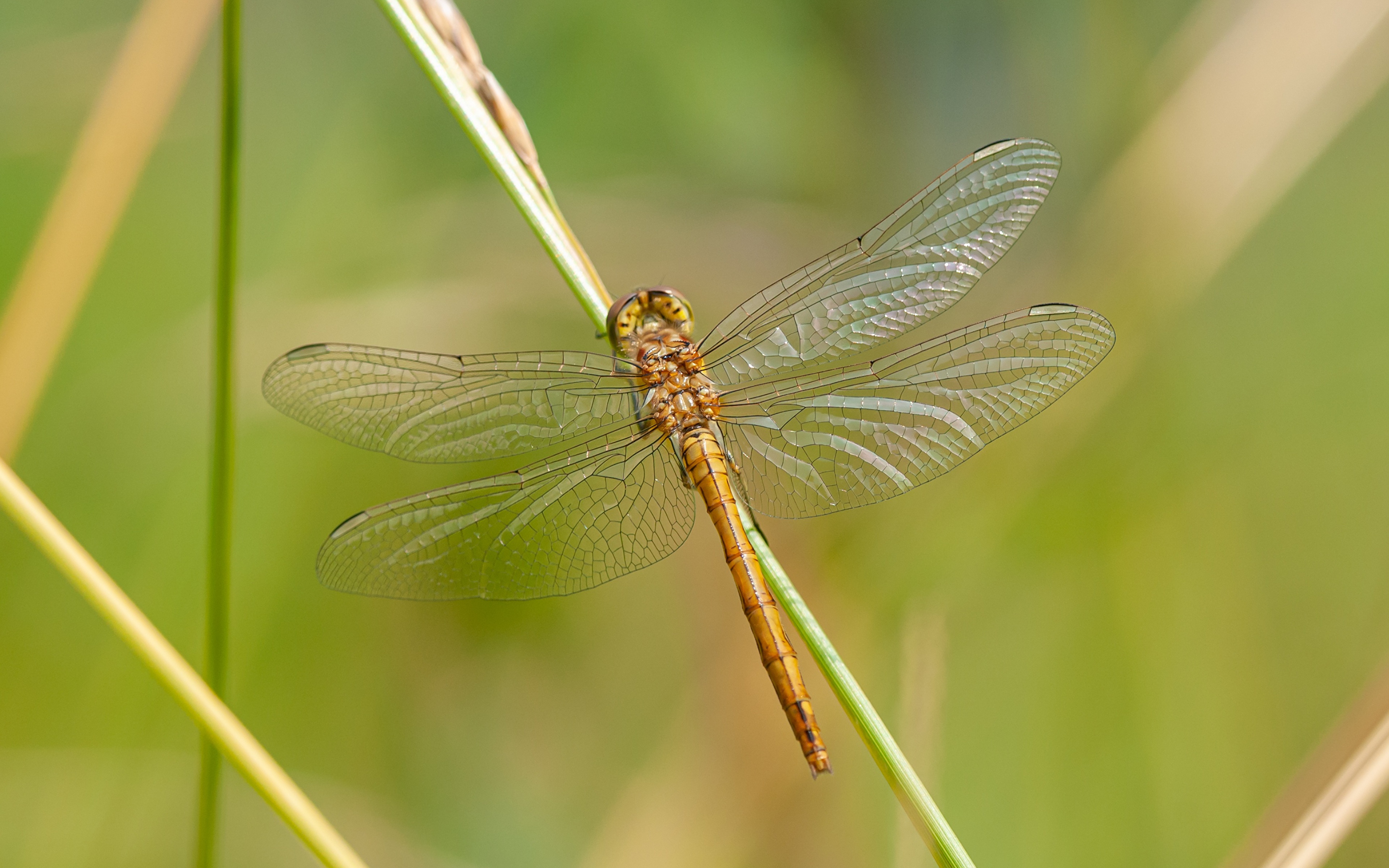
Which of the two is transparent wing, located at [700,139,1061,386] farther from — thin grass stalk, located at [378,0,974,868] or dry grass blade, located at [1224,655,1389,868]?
dry grass blade, located at [1224,655,1389,868]

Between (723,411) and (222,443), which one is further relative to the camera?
(723,411)

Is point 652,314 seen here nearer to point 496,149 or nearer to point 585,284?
point 585,284

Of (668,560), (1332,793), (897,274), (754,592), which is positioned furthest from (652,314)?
(1332,793)

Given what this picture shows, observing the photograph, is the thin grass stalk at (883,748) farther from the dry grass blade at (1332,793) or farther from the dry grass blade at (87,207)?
the dry grass blade at (87,207)

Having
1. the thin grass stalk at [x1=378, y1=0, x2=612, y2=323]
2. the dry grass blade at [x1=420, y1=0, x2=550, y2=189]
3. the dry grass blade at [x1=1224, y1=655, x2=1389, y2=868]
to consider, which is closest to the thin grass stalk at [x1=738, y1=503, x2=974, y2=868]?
the dry grass blade at [x1=1224, y1=655, x2=1389, y2=868]

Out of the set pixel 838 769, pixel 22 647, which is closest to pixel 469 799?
pixel 838 769

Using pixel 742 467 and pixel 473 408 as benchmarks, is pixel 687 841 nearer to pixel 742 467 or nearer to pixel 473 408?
pixel 742 467
